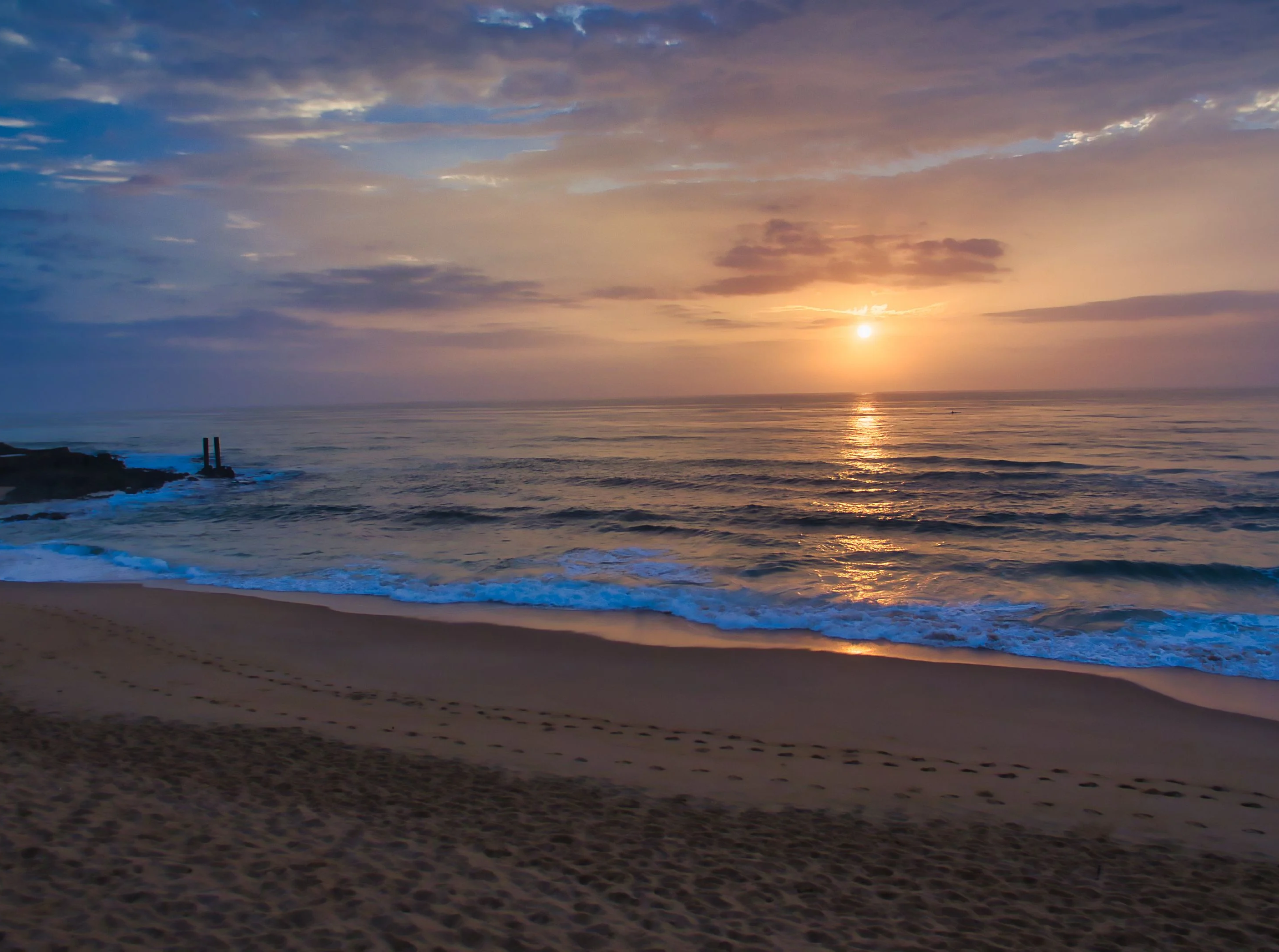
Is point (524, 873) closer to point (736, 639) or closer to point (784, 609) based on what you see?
point (736, 639)

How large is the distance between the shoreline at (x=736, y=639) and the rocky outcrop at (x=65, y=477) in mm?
20213

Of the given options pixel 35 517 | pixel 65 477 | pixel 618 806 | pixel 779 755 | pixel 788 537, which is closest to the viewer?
pixel 618 806

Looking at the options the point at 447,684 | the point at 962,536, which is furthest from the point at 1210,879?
the point at 962,536

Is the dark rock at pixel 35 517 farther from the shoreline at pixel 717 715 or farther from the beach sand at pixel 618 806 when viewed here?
the beach sand at pixel 618 806

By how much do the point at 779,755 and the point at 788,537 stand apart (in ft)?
46.0

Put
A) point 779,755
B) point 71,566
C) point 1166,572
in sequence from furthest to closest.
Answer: point 71,566 < point 1166,572 < point 779,755

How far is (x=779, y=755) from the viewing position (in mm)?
7434

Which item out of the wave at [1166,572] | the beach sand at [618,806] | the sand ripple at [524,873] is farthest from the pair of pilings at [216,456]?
the wave at [1166,572]

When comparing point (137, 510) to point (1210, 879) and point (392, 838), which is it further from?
point (1210, 879)

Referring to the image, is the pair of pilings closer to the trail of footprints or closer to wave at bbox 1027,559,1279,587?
the trail of footprints

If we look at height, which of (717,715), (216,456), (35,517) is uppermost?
(216,456)

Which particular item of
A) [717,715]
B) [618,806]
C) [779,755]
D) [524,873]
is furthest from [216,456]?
[524,873]

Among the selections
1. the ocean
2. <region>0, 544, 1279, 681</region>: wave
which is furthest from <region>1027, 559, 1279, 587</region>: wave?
<region>0, 544, 1279, 681</region>: wave

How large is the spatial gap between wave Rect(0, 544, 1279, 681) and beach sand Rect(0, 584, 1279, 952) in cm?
189
